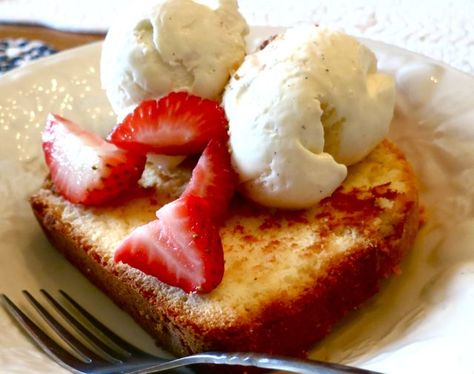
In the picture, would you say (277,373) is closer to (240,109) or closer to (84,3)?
(240,109)

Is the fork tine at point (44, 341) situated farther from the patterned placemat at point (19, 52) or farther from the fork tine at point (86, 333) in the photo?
the patterned placemat at point (19, 52)

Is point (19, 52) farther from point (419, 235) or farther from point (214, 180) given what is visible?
point (419, 235)

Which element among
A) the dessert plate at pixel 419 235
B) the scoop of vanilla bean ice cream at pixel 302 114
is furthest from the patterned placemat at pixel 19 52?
Result: the scoop of vanilla bean ice cream at pixel 302 114

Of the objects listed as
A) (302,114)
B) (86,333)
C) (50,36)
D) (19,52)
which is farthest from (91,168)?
(50,36)

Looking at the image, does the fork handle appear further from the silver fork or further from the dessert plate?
the dessert plate

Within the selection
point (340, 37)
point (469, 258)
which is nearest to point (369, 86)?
point (340, 37)
